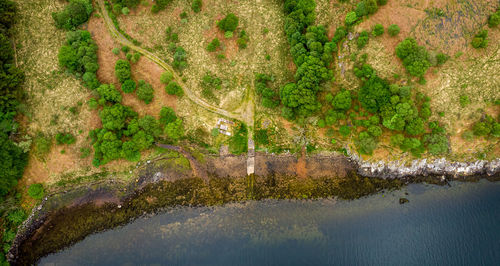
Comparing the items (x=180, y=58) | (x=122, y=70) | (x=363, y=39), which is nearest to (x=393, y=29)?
(x=363, y=39)

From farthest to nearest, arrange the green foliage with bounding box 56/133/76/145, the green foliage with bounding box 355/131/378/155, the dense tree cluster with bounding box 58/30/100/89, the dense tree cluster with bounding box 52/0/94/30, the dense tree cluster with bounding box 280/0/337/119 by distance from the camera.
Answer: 1. the green foliage with bounding box 56/133/76/145
2. the dense tree cluster with bounding box 52/0/94/30
3. the dense tree cluster with bounding box 58/30/100/89
4. the green foliage with bounding box 355/131/378/155
5. the dense tree cluster with bounding box 280/0/337/119

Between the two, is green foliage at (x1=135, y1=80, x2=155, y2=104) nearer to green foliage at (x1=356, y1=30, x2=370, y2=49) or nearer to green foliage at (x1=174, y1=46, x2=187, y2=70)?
green foliage at (x1=174, y1=46, x2=187, y2=70)

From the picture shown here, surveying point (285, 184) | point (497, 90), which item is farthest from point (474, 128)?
point (285, 184)

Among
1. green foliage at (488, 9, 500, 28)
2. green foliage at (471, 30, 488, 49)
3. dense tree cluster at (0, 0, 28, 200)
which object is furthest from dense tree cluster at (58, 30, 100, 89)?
green foliage at (488, 9, 500, 28)

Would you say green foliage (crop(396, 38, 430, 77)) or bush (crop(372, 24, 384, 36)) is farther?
bush (crop(372, 24, 384, 36))

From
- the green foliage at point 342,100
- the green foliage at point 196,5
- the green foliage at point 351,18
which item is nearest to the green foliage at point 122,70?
the green foliage at point 196,5

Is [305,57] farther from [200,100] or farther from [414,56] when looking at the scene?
[200,100]

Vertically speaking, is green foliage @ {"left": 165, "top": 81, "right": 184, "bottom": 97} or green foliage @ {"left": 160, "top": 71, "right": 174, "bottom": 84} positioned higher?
green foliage @ {"left": 160, "top": 71, "right": 174, "bottom": 84}
